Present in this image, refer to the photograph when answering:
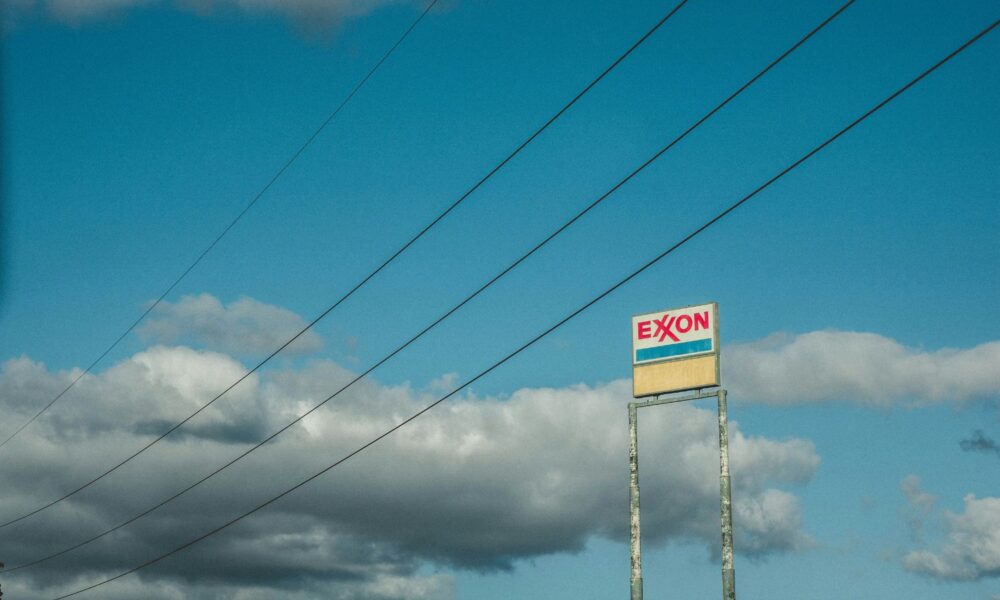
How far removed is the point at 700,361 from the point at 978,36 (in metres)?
35.7

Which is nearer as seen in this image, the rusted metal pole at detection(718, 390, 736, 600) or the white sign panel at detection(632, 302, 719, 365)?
the rusted metal pole at detection(718, 390, 736, 600)

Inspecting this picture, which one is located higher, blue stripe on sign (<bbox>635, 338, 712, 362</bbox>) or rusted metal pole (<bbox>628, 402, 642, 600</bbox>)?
blue stripe on sign (<bbox>635, 338, 712, 362</bbox>)

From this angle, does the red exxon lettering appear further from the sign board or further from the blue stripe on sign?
the blue stripe on sign

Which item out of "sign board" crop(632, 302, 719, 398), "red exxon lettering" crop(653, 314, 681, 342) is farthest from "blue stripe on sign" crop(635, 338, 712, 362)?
"red exxon lettering" crop(653, 314, 681, 342)

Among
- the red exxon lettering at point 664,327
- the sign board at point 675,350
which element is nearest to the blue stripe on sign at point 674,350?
the sign board at point 675,350

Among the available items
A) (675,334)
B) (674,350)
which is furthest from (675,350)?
(675,334)

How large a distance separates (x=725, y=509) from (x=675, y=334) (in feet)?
29.9

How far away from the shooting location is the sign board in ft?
189

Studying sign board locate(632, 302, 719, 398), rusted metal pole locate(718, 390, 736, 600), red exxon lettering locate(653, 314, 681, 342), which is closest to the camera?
rusted metal pole locate(718, 390, 736, 600)

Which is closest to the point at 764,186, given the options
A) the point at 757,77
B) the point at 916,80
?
the point at 757,77

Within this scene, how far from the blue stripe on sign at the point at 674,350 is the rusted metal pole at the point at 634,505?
8.09ft

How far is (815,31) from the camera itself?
26.5m

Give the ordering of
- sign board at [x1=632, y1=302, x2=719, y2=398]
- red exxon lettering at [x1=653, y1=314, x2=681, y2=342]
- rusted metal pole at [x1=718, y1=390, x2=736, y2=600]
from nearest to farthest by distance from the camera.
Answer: rusted metal pole at [x1=718, y1=390, x2=736, y2=600], sign board at [x1=632, y1=302, x2=719, y2=398], red exxon lettering at [x1=653, y1=314, x2=681, y2=342]

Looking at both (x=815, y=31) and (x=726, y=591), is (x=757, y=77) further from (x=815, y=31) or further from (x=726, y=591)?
(x=726, y=591)
